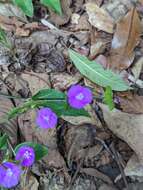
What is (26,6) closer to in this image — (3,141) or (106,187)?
(3,141)

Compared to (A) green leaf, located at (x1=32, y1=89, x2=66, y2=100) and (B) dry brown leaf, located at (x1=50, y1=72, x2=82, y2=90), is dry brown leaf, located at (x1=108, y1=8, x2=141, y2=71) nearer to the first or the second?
(B) dry brown leaf, located at (x1=50, y1=72, x2=82, y2=90)

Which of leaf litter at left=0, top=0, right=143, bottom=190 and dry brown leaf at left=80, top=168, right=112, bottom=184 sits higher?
leaf litter at left=0, top=0, right=143, bottom=190

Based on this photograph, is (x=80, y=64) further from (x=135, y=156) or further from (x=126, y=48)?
(x=135, y=156)

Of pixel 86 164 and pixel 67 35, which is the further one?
pixel 67 35

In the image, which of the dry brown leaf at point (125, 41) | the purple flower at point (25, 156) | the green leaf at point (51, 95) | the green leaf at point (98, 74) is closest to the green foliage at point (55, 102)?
the green leaf at point (51, 95)

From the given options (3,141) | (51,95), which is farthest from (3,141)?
(51,95)

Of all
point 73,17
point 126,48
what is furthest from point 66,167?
point 73,17

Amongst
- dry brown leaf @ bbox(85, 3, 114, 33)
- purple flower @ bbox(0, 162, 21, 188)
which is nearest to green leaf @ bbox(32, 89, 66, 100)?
purple flower @ bbox(0, 162, 21, 188)
